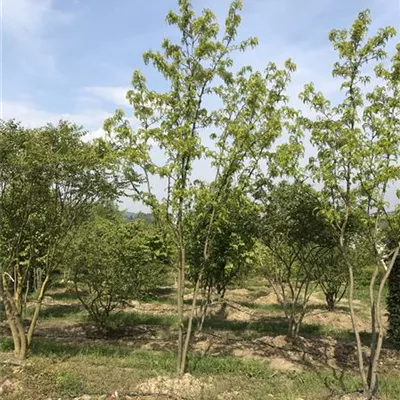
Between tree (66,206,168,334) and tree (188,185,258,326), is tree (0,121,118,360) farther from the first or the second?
tree (66,206,168,334)

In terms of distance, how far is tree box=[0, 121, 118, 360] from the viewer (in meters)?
8.51

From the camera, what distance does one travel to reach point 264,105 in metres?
8.08

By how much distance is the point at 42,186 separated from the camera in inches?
354

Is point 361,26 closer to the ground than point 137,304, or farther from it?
farther from it

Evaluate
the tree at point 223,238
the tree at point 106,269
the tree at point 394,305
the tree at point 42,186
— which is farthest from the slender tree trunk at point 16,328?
the tree at point 394,305

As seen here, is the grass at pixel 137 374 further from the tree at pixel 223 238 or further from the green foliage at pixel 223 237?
the green foliage at pixel 223 237

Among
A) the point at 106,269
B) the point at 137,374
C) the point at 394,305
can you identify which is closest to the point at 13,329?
the point at 137,374

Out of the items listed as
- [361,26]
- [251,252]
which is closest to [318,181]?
[361,26]

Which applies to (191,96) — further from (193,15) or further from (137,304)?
(137,304)

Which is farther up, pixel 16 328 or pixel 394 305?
pixel 394 305

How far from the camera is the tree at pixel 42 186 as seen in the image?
851cm

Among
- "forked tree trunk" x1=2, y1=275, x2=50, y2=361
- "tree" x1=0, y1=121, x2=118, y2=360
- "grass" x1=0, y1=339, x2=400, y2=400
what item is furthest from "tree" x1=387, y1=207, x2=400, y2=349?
"forked tree trunk" x1=2, y1=275, x2=50, y2=361

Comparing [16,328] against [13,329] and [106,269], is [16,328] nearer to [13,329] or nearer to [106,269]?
[13,329]

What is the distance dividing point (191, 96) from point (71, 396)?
17.6ft
